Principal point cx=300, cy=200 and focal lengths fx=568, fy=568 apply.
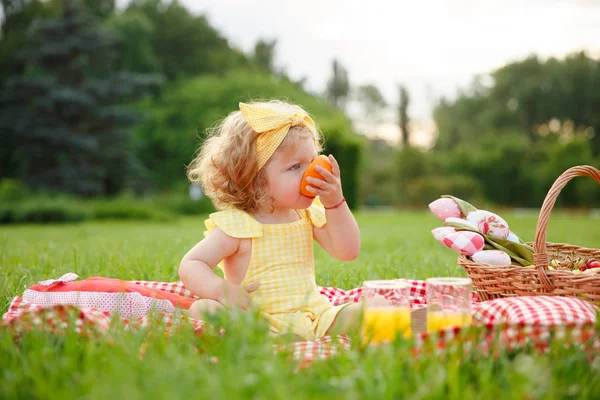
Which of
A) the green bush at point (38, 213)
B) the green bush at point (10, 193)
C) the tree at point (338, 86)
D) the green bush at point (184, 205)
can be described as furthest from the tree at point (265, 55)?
the green bush at point (38, 213)

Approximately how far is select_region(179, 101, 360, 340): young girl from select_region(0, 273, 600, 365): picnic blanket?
0.20 metres

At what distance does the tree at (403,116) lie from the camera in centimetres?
3058

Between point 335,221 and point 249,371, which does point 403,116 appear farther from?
point 249,371

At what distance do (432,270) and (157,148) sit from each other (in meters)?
22.9

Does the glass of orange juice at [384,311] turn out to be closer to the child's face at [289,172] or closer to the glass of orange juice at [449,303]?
the glass of orange juice at [449,303]

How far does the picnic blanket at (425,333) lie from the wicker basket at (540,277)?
0.55ft

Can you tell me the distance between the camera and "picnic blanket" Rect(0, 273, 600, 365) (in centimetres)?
144

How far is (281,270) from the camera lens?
2.23m

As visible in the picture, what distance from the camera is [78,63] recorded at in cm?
1803

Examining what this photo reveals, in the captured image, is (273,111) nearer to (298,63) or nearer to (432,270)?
(432,270)

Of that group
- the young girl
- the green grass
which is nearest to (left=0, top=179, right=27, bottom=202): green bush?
the young girl

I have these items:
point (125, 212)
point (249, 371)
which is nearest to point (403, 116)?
point (125, 212)

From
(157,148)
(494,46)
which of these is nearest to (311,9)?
(157,148)

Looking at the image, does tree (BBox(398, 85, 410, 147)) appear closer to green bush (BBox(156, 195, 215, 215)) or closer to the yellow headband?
green bush (BBox(156, 195, 215, 215))
